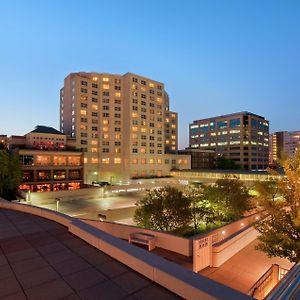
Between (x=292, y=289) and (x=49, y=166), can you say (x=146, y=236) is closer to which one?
(x=292, y=289)

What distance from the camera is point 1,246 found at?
7.59m

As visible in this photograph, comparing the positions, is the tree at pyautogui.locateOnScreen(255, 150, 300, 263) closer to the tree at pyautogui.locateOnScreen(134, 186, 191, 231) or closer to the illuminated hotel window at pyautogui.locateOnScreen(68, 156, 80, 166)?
the tree at pyautogui.locateOnScreen(134, 186, 191, 231)

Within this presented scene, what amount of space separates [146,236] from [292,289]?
1307 centimetres

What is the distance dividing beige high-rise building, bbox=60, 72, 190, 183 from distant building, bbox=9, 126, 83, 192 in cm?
646

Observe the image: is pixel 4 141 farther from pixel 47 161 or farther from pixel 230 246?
pixel 230 246

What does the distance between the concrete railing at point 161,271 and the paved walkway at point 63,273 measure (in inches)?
6.1

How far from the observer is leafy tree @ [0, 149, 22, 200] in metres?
39.9

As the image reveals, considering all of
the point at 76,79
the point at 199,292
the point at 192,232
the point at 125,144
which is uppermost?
the point at 76,79

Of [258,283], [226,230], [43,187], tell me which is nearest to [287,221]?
[258,283]

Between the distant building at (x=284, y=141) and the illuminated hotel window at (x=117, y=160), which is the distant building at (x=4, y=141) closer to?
the illuminated hotel window at (x=117, y=160)

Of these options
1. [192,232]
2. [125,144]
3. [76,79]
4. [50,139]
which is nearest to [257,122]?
[125,144]

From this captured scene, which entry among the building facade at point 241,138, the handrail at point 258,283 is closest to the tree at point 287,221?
the handrail at point 258,283

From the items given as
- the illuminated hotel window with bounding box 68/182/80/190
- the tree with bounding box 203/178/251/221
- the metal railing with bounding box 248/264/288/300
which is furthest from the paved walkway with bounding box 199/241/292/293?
the illuminated hotel window with bounding box 68/182/80/190

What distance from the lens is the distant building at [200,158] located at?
342 feet
